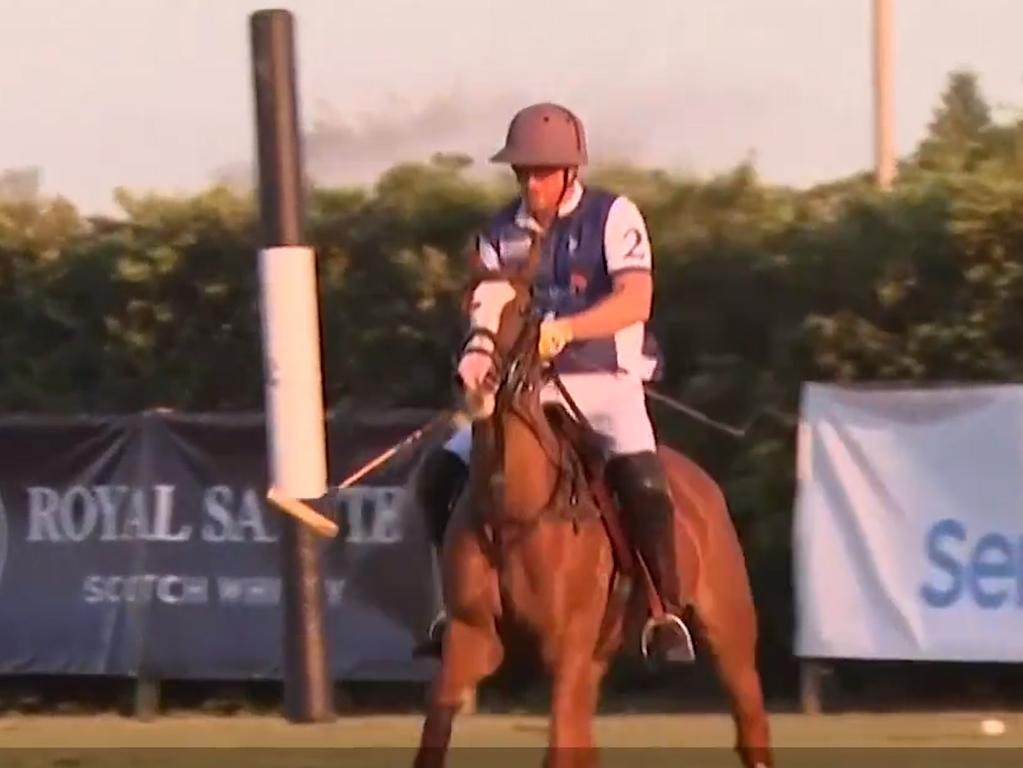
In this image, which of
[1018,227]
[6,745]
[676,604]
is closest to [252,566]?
[6,745]

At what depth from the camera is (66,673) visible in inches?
648

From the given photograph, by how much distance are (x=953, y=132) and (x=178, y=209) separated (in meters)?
5.84

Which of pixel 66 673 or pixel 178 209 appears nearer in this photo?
pixel 66 673

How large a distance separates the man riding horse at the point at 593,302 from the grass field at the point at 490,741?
10.1 ft

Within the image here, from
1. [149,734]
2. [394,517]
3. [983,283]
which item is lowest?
[149,734]

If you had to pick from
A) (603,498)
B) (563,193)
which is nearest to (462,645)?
(603,498)

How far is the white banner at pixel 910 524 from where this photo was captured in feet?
48.2

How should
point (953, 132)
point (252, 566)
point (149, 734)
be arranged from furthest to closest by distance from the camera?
point (953, 132) < point (252, 566) < point (149, 734)

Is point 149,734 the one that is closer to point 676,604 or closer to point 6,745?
point 6,745

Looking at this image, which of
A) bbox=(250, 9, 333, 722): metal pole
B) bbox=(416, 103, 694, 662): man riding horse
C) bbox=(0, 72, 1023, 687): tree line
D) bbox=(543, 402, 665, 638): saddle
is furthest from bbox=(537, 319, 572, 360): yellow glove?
bbox=(0, 72, 1023, 687): tree line

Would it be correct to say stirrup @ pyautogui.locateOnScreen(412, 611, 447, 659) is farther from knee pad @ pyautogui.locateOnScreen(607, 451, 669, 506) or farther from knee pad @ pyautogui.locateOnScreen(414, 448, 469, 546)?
knee pad @ pyautogui.locateOnScreen(607, 451, 669, 506)

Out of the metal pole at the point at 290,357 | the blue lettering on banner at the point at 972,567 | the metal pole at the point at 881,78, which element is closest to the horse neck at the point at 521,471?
the metal pole at the point at 290,357

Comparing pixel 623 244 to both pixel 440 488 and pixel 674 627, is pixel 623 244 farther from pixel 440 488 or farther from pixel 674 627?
pixel 674 627

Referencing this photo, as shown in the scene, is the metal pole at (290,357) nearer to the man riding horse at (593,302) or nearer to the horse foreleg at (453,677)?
the man riding horse at (593,302)
